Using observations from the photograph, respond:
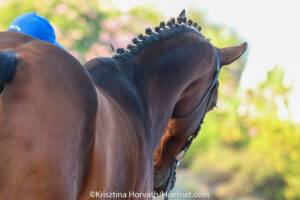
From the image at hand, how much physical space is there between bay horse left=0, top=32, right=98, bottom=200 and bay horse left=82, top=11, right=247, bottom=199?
0.17 m

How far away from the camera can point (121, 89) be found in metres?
3.18

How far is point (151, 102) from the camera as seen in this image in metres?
3.53

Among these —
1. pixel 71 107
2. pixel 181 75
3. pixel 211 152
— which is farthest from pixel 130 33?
pixel 71 107

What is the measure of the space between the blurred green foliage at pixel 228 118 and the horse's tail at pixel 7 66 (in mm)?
5389

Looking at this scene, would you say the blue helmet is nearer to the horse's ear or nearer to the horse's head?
the horse's head

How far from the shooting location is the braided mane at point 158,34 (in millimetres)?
3496

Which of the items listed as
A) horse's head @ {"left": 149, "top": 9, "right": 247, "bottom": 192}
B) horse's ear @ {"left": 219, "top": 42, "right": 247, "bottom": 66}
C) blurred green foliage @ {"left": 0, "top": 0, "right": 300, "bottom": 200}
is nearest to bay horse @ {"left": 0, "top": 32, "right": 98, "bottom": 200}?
horse's head @ {"left": 149, "top": 9, "right": 247, "bottom": 192}

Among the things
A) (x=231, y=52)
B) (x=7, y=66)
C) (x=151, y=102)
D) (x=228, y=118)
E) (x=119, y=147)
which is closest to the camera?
(x=7, y=66)

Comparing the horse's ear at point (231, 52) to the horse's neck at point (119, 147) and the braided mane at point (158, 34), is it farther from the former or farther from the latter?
the horse's neck at point (119, 147)

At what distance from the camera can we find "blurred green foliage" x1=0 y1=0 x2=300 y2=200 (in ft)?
25.5

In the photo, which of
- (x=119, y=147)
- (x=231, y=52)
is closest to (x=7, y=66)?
(x=119, y=147)

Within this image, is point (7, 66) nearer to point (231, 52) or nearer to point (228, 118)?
point (231, 52)

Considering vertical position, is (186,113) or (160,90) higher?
(160,90)

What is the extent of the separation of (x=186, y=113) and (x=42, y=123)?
1.78m
